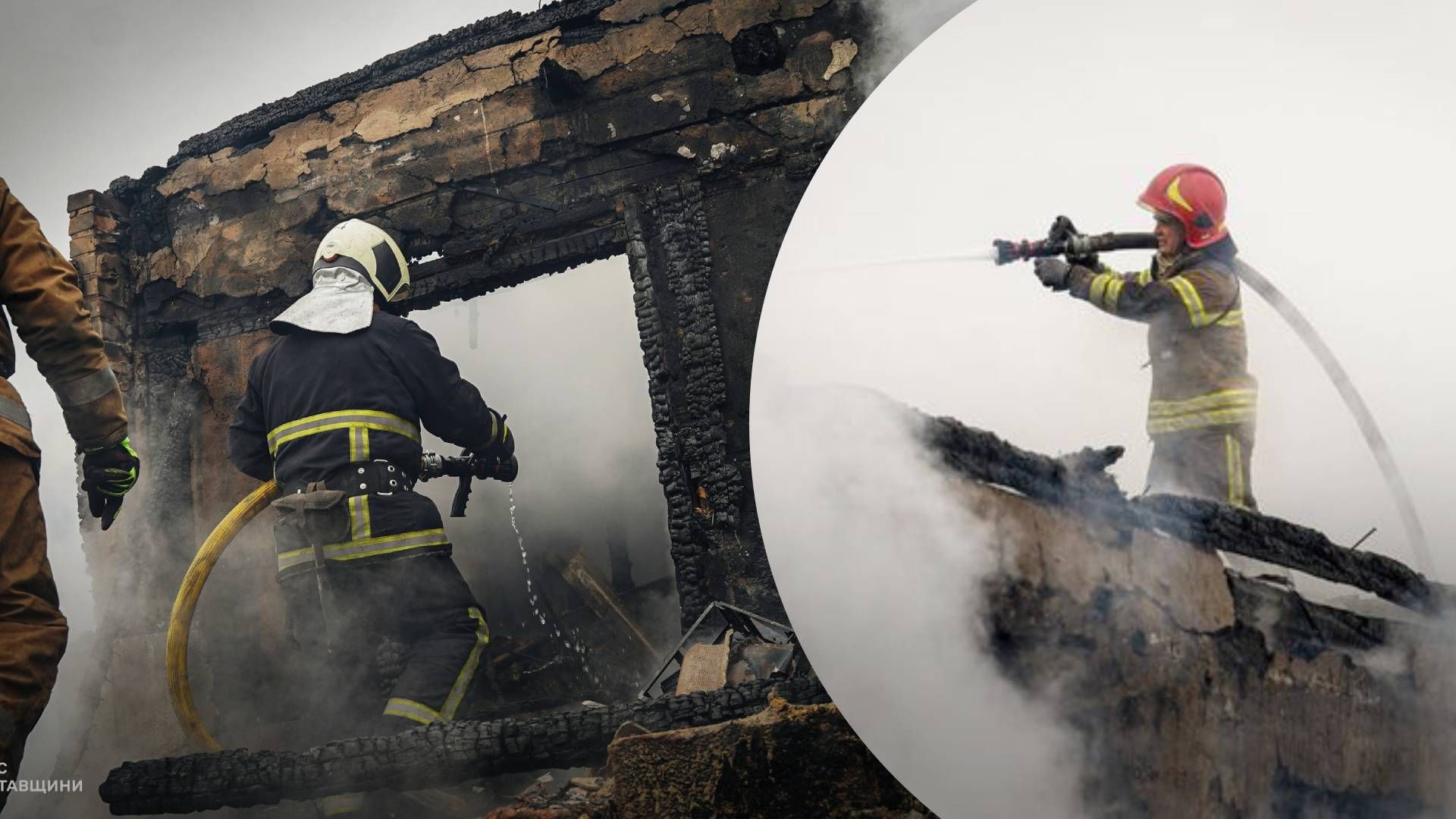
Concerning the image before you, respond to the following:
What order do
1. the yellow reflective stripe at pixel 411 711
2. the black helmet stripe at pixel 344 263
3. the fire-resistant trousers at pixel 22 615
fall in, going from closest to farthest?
the fire-resistant trousers at pixel 22 615 < the yellow reflective stripe at pixel 411 711 < the black helmet stripe at pixel 344 263

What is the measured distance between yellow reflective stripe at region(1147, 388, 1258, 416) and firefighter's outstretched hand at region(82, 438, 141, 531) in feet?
9.75

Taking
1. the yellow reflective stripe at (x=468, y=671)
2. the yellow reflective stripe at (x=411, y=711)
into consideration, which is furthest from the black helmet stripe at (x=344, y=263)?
the yellow reflective stripe at (x=411, y=711)

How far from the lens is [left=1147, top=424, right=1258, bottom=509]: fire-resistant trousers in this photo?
198cm

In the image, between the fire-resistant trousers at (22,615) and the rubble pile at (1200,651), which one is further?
the fire-resistant trousers at (22,615)

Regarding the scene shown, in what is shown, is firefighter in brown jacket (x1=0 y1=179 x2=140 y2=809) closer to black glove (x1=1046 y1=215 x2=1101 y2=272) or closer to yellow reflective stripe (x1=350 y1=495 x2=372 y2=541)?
yellow reflective stripe (x1=350 y1=495 x2=372 y2=541)

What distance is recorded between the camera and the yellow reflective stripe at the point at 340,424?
11.2 feet

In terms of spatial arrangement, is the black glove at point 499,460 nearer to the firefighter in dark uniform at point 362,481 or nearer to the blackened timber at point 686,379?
the firefighter in dark uniform at point 362,481

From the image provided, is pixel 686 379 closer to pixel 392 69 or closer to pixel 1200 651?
pixel 392 69

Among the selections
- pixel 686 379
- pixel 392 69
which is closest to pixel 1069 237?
pixel 686 379

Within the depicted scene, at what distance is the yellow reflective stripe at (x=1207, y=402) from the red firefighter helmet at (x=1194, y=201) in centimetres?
28

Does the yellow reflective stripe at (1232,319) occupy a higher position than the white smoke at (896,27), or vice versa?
the white smoke at (896,27)

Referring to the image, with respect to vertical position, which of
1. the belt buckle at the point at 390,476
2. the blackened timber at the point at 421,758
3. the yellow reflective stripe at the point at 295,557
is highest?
the belt buckle at the point at 390,476

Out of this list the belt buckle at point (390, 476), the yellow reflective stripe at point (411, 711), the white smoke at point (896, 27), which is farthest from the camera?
the white smoke at point (896, 27)

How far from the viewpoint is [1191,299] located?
2.01m
